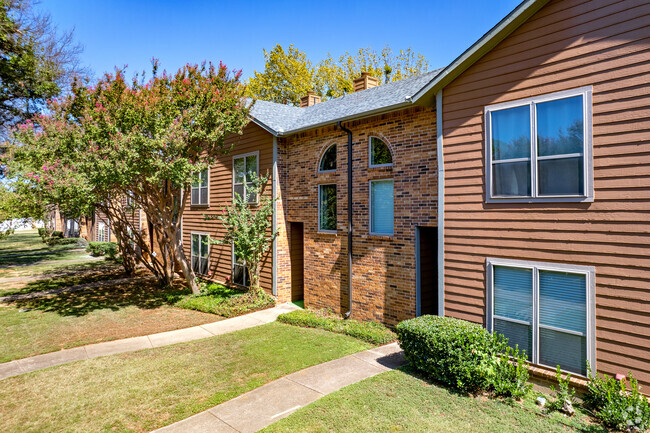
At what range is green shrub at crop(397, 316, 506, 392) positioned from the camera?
629cm

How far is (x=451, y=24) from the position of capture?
1569cm

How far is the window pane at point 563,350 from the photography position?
20.0ft

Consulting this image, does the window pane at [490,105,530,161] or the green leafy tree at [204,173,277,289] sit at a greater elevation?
the window pane at [490,105,530,161]

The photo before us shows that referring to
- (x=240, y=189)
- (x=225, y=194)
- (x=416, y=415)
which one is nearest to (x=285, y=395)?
(x=416, y=415)

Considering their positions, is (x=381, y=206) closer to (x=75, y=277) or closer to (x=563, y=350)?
(x=563, y=350)

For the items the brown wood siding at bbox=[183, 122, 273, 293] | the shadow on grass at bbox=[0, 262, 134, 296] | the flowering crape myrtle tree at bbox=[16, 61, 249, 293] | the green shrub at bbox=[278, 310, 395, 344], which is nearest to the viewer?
the green shrub at bbox=[278, 310, 395, 344]

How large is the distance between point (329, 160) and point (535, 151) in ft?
20.8

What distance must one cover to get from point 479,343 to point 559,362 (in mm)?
1365

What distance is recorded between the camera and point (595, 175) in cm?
597

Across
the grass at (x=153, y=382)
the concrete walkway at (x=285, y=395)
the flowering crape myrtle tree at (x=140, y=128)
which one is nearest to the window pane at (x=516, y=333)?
the concrete walkway at (x=285, y=395)

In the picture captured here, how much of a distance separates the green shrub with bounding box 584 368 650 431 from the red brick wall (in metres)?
4.06

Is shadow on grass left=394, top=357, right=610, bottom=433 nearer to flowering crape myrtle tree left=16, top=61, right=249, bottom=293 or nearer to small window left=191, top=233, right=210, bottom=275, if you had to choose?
flowering crape myrtle tree left=16, top=61, right=249, bottom=293

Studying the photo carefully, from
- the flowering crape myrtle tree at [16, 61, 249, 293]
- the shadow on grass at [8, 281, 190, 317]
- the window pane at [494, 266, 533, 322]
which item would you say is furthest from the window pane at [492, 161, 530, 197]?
the shadow on grass at [8, 281, 190, 317]

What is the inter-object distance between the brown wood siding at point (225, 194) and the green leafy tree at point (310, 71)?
19014mm
